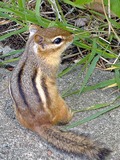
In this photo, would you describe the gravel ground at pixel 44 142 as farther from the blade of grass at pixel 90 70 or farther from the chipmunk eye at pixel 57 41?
the chipmunk eye at pixel 57 41

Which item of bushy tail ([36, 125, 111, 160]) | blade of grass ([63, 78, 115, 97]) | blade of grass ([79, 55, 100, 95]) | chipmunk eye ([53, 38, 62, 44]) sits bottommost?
blade of grass ([63, 78, 115, 97])

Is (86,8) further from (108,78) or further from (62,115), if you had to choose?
(62,115)

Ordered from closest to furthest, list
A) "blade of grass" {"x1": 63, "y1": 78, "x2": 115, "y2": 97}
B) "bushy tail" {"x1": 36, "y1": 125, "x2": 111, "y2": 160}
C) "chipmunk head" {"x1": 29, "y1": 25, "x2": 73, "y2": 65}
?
"bushy tail" {"x1": 36, "y1": 125, "x2": 111, "y2": 160} → "chipmunk head" {"x1": 29, "y1": 25, "x2": 73, "y2": 65} → "blade of grass" {"x1": 63, "y1": 78, "x2": 115, "y2": 97}

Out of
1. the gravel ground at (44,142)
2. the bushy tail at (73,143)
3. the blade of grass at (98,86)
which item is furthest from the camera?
the blade of grass at (98,86)

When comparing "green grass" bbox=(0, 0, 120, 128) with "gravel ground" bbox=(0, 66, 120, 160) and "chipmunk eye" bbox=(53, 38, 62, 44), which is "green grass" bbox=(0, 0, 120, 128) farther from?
"chipmunk eye" bbox=(53, 38, 62, 44)

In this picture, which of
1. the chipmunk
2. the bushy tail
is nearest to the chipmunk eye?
the chipmunk

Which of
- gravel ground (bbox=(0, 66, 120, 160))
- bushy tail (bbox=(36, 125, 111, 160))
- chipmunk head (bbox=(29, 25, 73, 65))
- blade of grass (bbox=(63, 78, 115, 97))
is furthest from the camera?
blade of grass (bbox=(63, 78, 115, 97))

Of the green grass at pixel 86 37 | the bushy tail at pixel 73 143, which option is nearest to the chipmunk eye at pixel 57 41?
the green grass at pixel 86 37
